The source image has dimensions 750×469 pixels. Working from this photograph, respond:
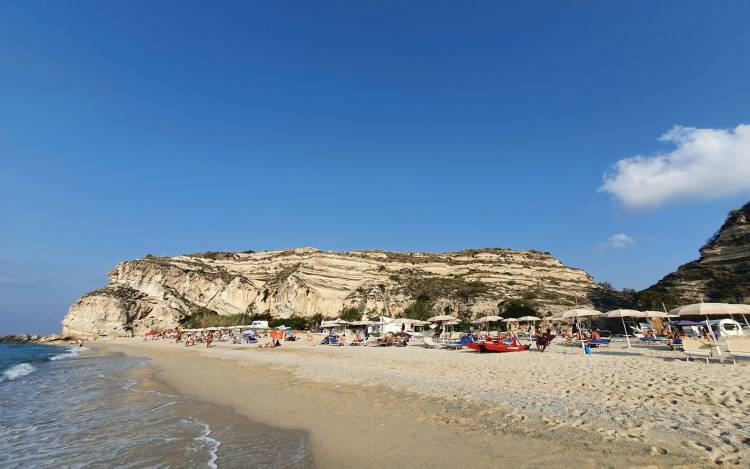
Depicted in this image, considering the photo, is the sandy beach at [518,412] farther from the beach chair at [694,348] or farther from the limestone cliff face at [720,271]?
the limestone cliff face at [720,271]

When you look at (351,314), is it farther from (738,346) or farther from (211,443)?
(211,443)

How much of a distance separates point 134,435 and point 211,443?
6.33ft

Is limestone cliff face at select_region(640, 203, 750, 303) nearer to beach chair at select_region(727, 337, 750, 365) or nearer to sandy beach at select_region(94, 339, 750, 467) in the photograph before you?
beach chair at select_region(727, 337, 750, 365)

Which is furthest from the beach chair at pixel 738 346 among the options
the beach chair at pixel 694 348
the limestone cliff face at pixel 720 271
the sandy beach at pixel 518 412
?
the limestone cliff face at pixel 720 271

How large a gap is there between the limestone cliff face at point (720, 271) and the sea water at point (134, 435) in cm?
4779

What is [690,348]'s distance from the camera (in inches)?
509

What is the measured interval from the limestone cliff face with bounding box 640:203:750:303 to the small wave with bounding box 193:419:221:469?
48256mm

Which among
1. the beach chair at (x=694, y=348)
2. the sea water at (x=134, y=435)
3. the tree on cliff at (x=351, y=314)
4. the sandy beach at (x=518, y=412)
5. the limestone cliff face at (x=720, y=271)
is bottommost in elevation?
the sea water at (x=134, y=435)

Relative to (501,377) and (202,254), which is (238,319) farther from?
(501,377)

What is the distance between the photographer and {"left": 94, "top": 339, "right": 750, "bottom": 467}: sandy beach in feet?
15.7

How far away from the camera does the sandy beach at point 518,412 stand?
15.7 feet

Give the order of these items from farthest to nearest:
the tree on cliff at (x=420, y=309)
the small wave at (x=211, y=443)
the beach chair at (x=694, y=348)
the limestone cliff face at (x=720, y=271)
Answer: the tree on cliff at (x=420, y=309) → the limestone cliff face at (x=720, y=271) → the beach chair at (x=694, y=348) → the small wave at (x=211, y=443)

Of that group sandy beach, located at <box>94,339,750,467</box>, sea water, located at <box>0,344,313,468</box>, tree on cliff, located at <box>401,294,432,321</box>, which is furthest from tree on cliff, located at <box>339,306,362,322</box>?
sea water, located at <box>0,344,313,468</box>

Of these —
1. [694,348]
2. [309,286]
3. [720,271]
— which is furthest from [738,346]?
[309,286]
